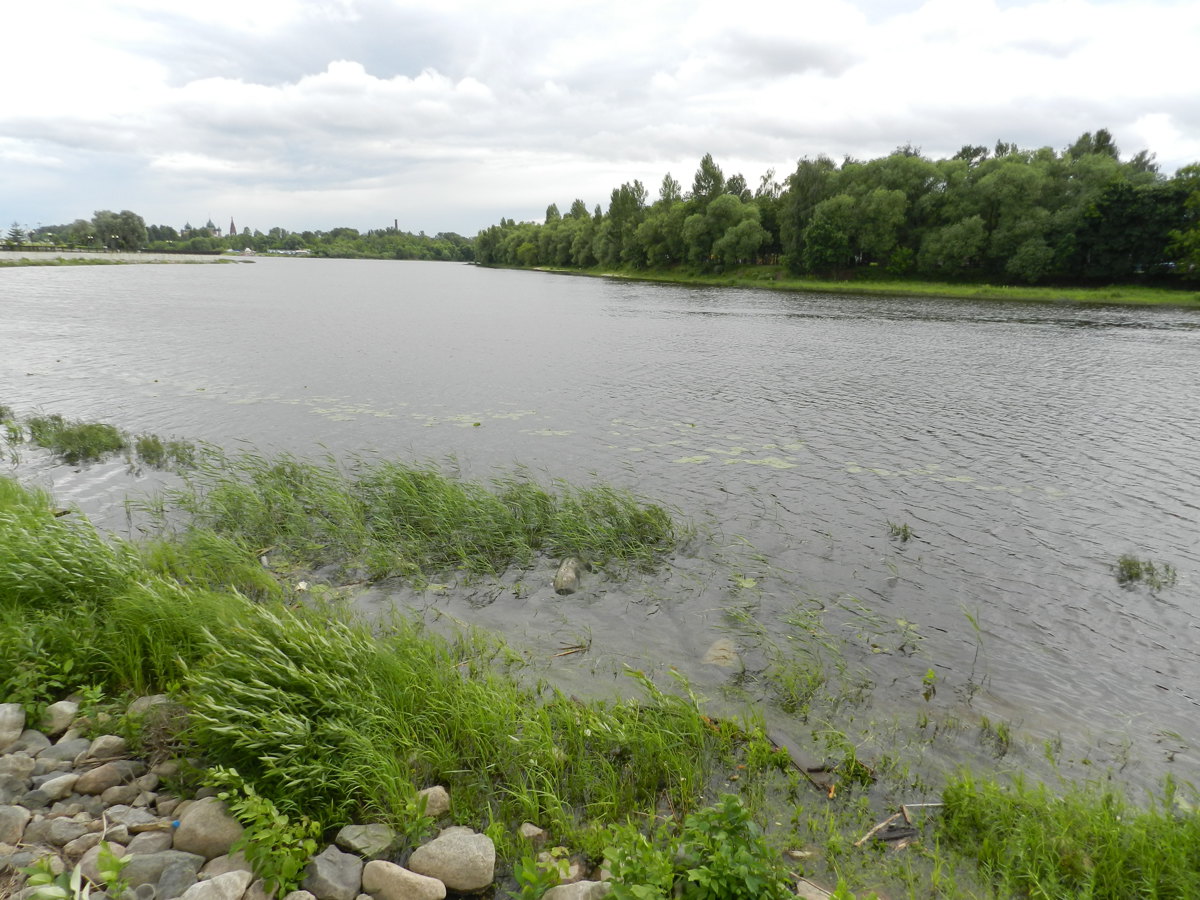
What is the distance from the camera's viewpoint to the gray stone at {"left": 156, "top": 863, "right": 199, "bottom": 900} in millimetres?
5059

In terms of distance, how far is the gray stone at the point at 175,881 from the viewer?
5059 millimetres

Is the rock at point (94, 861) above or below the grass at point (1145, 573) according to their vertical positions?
above

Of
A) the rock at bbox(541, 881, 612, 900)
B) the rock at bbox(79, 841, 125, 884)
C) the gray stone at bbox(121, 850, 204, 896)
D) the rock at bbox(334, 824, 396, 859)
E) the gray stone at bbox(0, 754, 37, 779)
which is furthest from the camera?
the gray stone at bbox(0, 754, 37, 779)

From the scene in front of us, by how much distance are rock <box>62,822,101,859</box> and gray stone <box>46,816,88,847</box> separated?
4cm

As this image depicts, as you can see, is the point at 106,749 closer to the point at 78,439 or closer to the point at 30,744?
the point at 30,744

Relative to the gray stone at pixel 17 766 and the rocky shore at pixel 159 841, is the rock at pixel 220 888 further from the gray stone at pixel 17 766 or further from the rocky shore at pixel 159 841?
the gray stone at pixel 17 766

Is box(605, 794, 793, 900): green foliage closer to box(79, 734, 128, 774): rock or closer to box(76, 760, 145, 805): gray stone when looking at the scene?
box(76, 760, 145, 805): gray stone

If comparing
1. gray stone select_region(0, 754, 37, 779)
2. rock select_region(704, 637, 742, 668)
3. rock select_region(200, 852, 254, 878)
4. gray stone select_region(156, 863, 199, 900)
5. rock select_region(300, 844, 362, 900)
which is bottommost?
rock select_region(704, 637, 742, 668)

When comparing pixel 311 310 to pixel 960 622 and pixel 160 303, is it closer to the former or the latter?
pixel 160 303

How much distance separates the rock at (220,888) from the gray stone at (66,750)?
2570 millimetres

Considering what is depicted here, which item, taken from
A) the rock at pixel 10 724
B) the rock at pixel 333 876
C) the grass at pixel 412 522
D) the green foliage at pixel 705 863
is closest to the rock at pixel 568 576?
the grass at pixel 412 522

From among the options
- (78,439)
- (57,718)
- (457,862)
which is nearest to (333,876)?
(457,862)

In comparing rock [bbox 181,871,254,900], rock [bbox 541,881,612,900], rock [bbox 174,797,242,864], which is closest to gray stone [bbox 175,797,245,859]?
rock [bbox 174,797,242,864]

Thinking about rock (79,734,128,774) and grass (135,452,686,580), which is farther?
grass (135,452,686,580)
